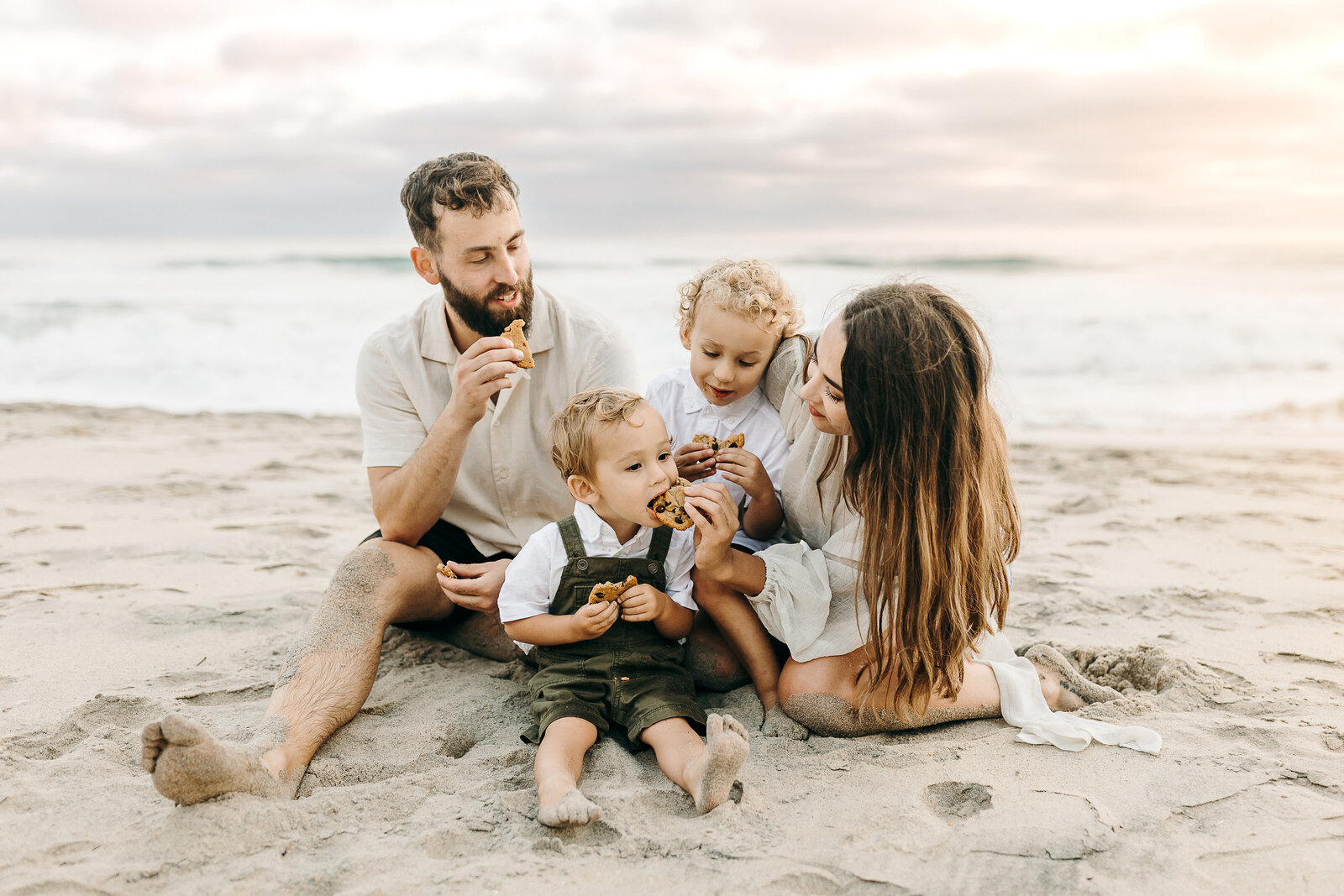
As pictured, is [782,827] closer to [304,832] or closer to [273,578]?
[304,832]

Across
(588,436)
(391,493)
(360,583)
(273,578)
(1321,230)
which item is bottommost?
(273,578)

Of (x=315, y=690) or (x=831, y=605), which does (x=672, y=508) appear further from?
(x=315, y=690)

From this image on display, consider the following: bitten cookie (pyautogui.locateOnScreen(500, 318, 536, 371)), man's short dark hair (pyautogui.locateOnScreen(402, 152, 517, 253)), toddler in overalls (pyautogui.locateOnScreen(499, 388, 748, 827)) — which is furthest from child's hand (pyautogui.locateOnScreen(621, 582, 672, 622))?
man's short dark hair (pyautogui.locateOnScreen(402, 152, 517, 253))

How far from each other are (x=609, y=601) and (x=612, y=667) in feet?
0.67

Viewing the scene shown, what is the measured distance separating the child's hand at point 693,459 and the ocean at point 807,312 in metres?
0.70

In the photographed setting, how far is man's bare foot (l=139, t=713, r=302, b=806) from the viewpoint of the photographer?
6.69 feet

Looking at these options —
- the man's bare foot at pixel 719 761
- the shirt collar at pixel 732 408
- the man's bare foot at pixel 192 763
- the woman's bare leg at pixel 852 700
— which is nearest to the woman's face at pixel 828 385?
the shirt collar at pixel 732 408

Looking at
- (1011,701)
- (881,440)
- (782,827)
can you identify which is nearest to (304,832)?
(782,827)

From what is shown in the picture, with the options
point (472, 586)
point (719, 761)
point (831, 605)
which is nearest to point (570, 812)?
point (719, 761)

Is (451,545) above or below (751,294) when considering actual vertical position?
below

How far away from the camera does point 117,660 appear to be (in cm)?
318

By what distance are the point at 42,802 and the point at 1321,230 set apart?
89.0 ft

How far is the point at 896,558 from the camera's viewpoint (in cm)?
255

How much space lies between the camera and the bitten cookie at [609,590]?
266 centimetres
